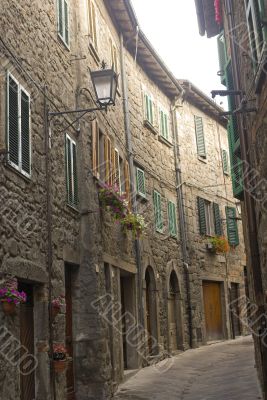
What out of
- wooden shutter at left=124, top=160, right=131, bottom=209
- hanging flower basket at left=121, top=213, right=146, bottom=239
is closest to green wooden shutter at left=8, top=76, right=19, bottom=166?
hanging flower basket at left=121, top=213, right=146, bottom=239

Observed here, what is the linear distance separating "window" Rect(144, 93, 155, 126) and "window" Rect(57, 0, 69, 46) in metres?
5.68

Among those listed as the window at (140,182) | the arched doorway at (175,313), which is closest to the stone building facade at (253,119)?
the window at (140,182)

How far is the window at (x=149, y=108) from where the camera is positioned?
15.6m

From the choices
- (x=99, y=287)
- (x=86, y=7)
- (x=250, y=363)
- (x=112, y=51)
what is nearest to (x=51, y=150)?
(x=99, y=287)

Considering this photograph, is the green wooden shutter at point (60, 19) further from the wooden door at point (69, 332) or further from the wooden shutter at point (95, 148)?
the wooden door at point (69, 332)

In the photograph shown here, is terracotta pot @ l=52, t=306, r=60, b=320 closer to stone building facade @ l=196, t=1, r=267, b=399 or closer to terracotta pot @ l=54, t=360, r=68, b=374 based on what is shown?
terracotta pot @ l=54, t=360, r=68, b=374

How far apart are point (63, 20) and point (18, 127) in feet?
10.9

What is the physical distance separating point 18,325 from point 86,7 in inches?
264

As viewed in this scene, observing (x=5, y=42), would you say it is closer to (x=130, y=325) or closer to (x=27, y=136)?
(x=27, y=136)

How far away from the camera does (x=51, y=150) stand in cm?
828

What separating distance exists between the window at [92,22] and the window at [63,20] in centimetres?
104

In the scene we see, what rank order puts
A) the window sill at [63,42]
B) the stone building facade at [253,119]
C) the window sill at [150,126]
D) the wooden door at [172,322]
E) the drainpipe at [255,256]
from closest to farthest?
the stone building facade at [253,119] → the drainpipe at [255,256] → the window sill at [63,42] → the window sill at [150,126] → the wooden door at [172,322]

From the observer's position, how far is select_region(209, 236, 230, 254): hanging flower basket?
1933 cm

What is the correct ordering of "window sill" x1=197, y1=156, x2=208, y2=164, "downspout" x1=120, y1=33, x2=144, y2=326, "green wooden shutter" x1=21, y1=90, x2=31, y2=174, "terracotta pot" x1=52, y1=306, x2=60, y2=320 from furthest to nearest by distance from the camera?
1. "window sill" x1=197, y1=156, x2=208, y2=164
2. "downspout" x1=120, y1=33, x2=144, y2=326
3. "terracotta pot" x1=52, y1=306, x2=60, y2=320
4. "green wooden shutter" x1=21, y1=90, x2=31, y2=174
